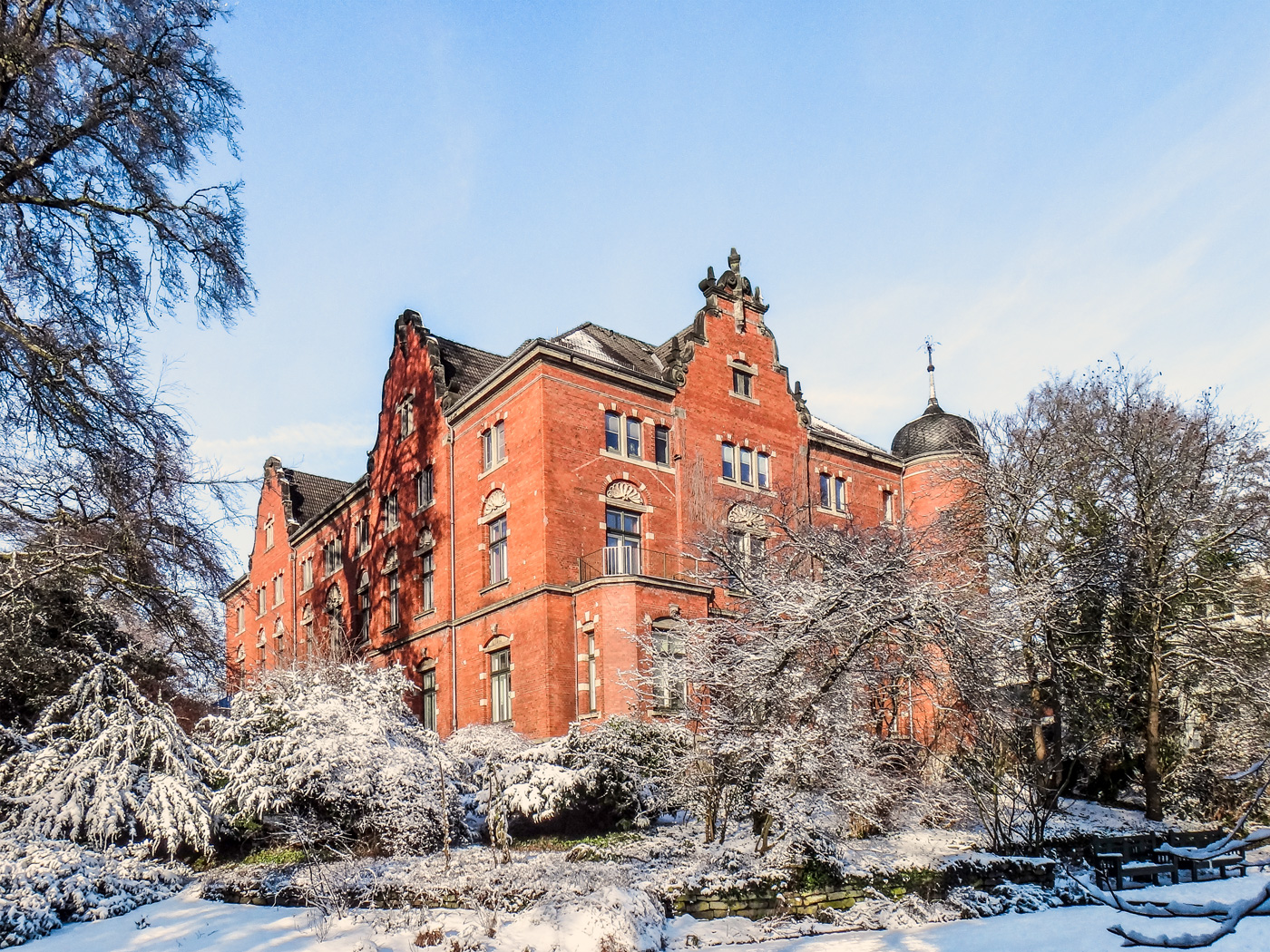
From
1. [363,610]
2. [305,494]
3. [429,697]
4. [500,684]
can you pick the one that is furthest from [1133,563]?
[305,494]

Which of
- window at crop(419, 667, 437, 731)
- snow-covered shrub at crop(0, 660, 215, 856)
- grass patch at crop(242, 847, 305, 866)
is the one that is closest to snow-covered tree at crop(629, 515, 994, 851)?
grass patch at crop(242, 847, 305, 866)

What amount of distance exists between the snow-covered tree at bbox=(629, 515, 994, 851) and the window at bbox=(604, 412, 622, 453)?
38.3 feet

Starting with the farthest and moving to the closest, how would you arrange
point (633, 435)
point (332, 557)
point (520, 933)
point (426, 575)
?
point (332, 557), point (426, 575), point (633, 435), point (520, 933)

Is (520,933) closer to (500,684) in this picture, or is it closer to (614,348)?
(500,684)

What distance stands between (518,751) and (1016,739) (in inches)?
404

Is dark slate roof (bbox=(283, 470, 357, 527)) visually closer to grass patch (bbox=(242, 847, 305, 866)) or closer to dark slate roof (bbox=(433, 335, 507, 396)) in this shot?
dark slate roof (bbox=(433, 335, 507, 396))

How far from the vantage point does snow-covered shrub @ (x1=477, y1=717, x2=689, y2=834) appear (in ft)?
57.9

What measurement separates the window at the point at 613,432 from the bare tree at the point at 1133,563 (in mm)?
10397

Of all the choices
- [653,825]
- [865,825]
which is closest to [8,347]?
[653,825]

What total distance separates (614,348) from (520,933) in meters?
21.3

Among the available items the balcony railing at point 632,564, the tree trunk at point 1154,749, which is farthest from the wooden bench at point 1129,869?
the balcony railing at point 632,564

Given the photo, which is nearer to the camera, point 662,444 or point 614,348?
point 662,444

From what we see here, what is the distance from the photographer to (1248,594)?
25.2m

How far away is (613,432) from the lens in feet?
95.1
